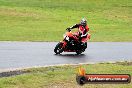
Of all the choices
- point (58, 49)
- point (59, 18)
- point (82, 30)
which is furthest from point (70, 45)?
point (59, 18)

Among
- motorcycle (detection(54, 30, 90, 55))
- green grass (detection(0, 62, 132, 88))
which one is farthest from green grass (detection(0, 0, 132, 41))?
green grass (detection(0, 62, 132, 88))

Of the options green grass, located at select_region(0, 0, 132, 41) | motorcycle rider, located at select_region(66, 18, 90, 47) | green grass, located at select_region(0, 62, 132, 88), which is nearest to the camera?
green grass, located at select_region(0, 62, 132, 88)

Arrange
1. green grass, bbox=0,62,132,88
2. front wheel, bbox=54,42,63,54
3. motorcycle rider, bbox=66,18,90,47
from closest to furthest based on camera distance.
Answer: green grass, bbox=0,62,132,88, front wheel, bbox=54,42,63,54, motorcycle rider, bbox=66,18,90,47

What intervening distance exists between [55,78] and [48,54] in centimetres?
632

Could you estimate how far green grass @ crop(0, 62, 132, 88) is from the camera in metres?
10.6

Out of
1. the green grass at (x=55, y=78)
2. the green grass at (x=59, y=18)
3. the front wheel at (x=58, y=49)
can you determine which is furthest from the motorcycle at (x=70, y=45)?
the green grass at (x=59, y=18)

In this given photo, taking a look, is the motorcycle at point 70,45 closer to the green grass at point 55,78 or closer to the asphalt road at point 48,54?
the asphalt road at point 48,54

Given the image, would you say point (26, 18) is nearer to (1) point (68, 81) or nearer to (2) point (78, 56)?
A: (2) point (78, 56)

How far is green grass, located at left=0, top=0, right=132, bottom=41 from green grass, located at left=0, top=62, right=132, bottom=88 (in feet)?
32.1

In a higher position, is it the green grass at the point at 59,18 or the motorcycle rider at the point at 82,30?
the motorcycle rider at the point at 82,30

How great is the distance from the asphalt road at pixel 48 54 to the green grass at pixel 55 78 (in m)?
1.80

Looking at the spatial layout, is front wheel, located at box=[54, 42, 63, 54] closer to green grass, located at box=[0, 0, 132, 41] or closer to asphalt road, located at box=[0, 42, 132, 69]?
asphalt road, located at box=[0, 42, 132, 69]

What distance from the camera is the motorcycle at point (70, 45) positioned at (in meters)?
18.1

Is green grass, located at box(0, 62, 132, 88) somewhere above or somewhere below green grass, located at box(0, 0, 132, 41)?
above
